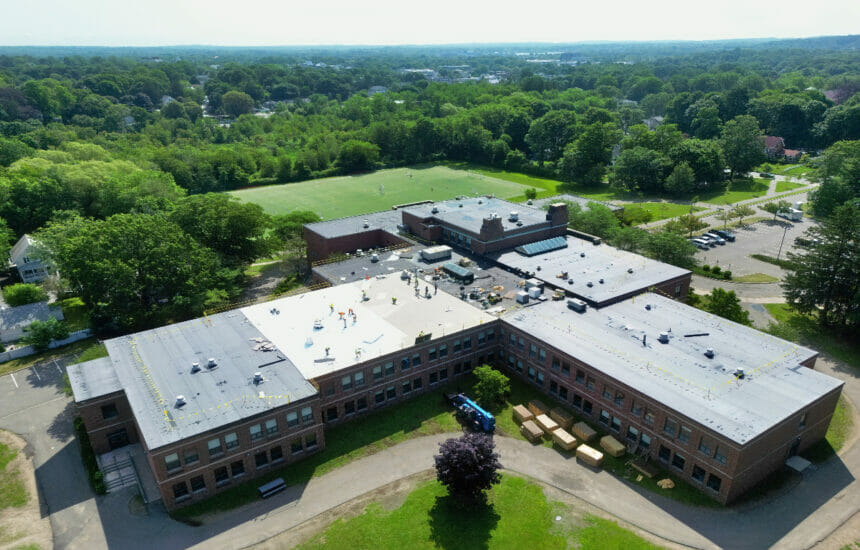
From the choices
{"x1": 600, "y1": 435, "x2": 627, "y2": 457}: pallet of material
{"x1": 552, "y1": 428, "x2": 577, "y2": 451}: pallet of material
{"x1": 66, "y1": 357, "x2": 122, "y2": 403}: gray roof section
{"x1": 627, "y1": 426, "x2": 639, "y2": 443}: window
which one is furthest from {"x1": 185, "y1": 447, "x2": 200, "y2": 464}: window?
{"x1": 627, "y1": 426, "x2": 639, "y2": 443}: window

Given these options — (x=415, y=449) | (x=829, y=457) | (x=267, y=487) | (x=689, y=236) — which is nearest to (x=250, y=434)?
(x=267, y=487)

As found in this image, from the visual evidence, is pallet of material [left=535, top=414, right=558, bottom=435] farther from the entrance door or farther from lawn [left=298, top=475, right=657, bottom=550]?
the entrance door

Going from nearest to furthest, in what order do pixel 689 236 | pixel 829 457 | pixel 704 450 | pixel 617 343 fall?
pixel 704 450 < pixel 829 457 < pixel 617 343 < pixel 689 236

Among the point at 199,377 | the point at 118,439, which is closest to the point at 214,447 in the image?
the point at 199,377

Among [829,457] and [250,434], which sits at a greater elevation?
[250,434]

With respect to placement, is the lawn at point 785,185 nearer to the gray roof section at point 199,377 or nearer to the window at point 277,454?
the gray roof section at point 199,377

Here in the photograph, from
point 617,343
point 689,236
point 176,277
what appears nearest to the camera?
point 617,343

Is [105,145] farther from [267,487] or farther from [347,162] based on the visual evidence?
[267,487]
